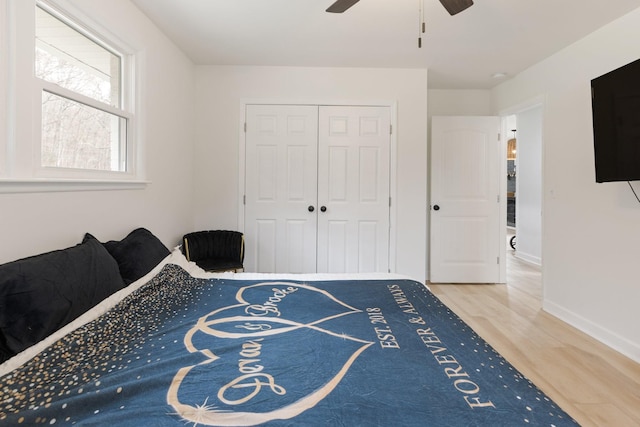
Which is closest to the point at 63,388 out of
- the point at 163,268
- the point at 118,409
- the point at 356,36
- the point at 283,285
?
the point at 118,409

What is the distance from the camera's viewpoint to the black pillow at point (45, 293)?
115 centimetres

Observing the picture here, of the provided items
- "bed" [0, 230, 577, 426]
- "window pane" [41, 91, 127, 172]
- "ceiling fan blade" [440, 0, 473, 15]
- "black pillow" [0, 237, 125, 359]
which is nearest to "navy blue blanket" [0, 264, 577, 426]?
"bed" [0, 230, 577, 426]

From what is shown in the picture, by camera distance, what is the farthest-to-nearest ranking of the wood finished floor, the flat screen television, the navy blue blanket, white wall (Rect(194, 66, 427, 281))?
white wall (Rect(194, 66, 427, 281)) < the flat screen television < the wood finished floor < the navy blue blanket

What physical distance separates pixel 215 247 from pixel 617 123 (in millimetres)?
3392

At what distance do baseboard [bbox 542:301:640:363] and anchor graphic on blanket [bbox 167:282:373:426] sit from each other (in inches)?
88.5

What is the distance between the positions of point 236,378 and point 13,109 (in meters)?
1.52

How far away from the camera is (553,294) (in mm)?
3242

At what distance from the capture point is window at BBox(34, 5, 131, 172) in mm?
1743

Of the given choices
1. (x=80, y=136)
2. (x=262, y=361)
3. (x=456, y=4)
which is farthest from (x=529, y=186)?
(x=80, y=136)

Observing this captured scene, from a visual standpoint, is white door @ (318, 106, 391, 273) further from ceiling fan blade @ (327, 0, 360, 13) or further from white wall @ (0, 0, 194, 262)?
ceiling fan blade @ (327, 0, 360, 13)

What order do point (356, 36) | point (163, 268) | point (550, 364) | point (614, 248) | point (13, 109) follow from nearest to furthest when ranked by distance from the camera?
point (13, 109)
point (163, 268)
point (550, 364)
point (614, 248)
point (356, 36)

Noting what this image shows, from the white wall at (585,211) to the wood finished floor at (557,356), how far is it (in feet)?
0.66

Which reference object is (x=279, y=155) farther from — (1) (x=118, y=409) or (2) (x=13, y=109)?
(1) (x=118, y=409)

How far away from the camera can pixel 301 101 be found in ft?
12.0
